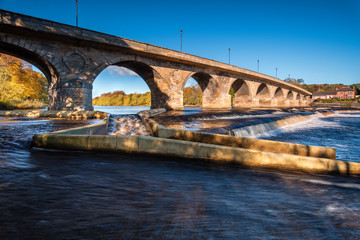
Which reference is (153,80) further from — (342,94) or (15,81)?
(342,94)

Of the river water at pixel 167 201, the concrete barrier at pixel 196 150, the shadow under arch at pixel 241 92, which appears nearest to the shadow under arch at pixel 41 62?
the concrete barrier at pixel 196 150

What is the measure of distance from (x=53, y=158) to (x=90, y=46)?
494 inches

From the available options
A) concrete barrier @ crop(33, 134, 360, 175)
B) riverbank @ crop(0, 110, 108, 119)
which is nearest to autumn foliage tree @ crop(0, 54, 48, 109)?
riverbank @ crop(0, 110, 108, 119)

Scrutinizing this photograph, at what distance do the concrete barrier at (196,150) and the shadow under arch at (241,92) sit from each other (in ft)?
91.1

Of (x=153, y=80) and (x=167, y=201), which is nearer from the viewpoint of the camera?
(x=167, y=201)

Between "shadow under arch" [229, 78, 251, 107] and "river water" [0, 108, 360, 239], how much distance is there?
28.5 meters

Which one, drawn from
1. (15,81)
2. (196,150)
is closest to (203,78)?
(196,150)

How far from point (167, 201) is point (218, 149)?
1711 mm

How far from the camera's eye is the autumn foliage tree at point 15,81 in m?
20.7

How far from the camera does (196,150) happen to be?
144 inches

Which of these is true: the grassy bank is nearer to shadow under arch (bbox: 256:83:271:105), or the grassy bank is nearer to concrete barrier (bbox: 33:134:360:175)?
concrete barrier (bbox: 33:134:360:175)

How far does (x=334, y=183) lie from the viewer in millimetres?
2736

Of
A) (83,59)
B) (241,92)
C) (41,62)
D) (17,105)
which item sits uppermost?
(83,59)

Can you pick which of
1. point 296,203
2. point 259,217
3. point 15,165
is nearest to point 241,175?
point 296,203
